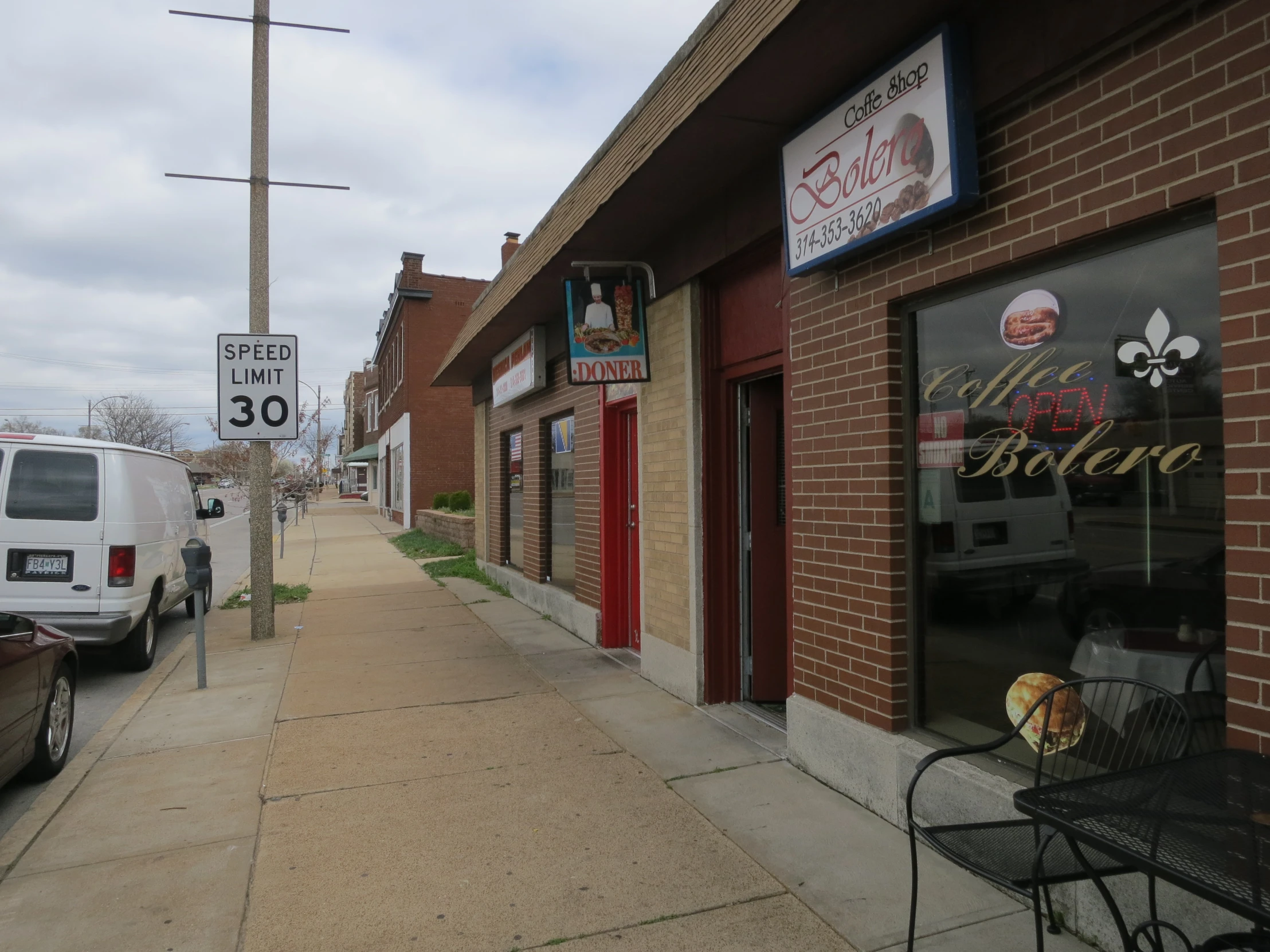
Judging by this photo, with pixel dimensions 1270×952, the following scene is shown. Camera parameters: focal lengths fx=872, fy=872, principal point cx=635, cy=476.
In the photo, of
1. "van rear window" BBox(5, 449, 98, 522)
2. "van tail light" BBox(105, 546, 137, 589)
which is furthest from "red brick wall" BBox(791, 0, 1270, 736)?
"van rear window" BBox(5, 449, 98, 522)

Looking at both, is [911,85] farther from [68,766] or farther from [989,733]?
[68,766]

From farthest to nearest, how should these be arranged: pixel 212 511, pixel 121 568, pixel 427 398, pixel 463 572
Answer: pixel 427 398 < pixel 463 572 < pixel 212 511 < pixel 121 568

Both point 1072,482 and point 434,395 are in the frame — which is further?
point 434,395

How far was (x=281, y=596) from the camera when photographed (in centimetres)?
1255

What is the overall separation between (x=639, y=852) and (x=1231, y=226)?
127 inches

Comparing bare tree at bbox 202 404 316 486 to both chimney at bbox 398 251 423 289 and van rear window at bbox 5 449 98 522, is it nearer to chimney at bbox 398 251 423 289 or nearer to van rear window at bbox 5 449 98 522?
chimney at bbox 398 251 423 289

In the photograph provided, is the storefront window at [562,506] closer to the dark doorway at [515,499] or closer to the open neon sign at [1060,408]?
the dark doorway at [515,499]

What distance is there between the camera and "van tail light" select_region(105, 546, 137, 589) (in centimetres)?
723

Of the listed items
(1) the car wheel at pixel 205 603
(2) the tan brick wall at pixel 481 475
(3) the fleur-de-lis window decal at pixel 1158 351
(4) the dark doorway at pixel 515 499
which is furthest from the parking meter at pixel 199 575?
(2) the tan brick wall at pixel 481 475

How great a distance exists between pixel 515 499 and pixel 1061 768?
383 inches

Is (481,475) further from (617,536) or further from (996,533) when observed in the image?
(996,533)

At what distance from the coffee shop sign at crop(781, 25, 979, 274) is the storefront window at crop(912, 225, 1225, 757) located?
49 cm

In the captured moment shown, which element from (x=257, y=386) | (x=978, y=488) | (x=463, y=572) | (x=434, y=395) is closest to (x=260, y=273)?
(x=257, y=386)

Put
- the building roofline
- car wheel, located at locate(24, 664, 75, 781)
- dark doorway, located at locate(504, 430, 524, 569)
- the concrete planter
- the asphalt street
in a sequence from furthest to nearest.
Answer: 1. the concrete planter
2. dark doorway, located at locate(504, 430, 524, 569)
3. car wheel, located at locate(24, 664, 75, 781)
4. the asphalt street
5. the building roofline
